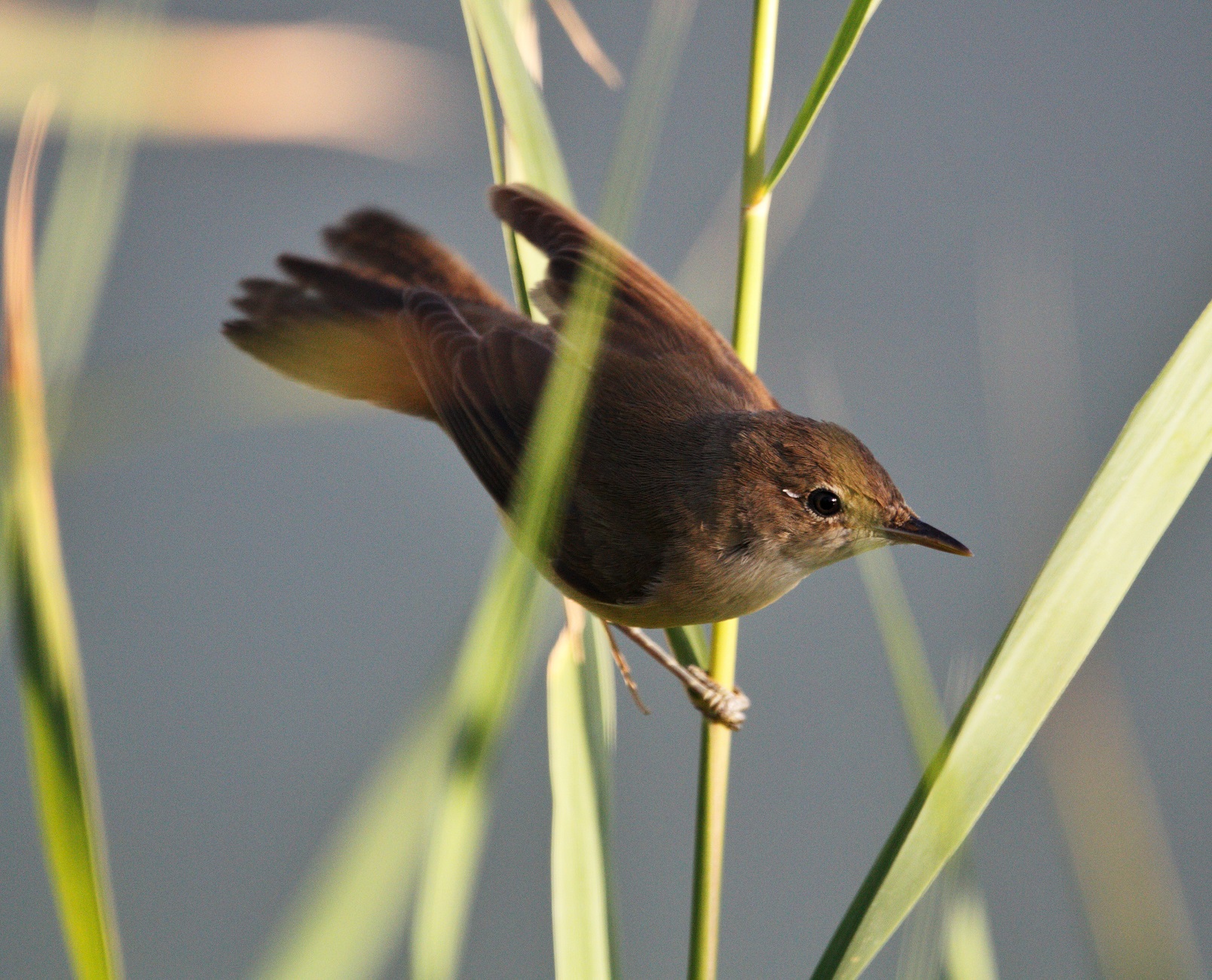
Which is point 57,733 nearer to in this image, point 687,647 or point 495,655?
point 495,655

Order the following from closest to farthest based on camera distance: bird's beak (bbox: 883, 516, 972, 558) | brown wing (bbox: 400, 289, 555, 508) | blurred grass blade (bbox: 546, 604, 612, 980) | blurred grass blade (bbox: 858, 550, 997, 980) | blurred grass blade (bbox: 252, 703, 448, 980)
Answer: blurred grass blade (bbox: 252, 703, 448, 980) → blurred grass blade (bbox: 858, 550, 997, 980) → blurred grass blade (bbox: 546, 604, 612, 980) → bird's beak (bbox: 883, 516, 972, 558) → brown wing (bbox: 400, 289, 555, 508)

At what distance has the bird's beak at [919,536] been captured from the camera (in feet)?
3.17

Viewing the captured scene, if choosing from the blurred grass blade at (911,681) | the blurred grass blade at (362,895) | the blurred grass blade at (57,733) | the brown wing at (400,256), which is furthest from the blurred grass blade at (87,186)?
the brown wing at (400,256)

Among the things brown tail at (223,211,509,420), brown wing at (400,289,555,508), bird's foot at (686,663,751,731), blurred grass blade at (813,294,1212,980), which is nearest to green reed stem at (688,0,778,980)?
bird's foot at (686,663,751,731)

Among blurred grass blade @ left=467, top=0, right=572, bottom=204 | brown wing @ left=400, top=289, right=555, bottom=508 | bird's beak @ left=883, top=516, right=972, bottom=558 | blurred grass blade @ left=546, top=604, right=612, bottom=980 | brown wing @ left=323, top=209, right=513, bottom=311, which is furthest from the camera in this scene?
brown wing @ left=323, top=209, right=513, bottom=311

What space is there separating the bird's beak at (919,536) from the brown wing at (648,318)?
0.23m

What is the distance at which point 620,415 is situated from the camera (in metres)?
1.13

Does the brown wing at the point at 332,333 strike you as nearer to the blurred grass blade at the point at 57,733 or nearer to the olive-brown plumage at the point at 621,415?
the olive-brown plumage at the point at 621,415

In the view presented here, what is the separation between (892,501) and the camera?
102 cm

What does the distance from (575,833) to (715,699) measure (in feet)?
0.52

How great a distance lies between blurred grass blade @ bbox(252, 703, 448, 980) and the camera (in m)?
0.39

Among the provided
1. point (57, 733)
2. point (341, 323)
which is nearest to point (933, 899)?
point (57, 733)

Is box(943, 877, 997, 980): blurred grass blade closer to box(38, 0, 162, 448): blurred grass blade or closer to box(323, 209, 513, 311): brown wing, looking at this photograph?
box(38, 0, 162, 448): blurred grass blade

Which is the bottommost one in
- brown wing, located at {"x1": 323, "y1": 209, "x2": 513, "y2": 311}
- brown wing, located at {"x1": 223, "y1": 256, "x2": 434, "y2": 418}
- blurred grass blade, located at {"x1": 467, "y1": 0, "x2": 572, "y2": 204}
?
brown wing, located at {"x1": 223, "y1": 256, "x2": 434, "y2": 418}
